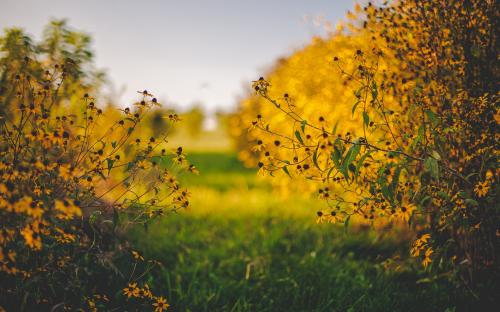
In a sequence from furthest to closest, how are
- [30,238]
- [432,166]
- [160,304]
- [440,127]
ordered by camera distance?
[160,304], [440,127], [432,166], [30,238]

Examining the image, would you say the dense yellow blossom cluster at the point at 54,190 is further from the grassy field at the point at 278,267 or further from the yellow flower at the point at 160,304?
the grassy field at the point at 278,267

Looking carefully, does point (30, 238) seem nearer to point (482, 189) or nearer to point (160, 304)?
point (160, 304)

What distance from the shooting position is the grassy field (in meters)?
3.16

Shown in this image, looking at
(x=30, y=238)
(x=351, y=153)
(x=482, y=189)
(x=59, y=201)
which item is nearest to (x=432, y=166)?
(x=351, y=153)

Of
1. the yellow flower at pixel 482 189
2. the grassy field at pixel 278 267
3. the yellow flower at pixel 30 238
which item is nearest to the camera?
the yellow flower at pixel 30 238

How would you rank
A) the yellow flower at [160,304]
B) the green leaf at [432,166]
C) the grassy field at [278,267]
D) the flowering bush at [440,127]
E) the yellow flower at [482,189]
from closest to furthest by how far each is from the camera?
the green leaf at [432,166], the yellow flower at [482,189], the flowering bush at [440,127], the yellow flower at [160,304], the grassy field at [278,267]

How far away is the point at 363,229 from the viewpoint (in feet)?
17.2

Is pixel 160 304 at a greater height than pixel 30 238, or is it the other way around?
pixel 30 238

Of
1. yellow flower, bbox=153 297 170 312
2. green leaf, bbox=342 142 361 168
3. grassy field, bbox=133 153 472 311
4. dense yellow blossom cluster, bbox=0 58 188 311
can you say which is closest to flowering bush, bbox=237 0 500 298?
green leaf, bbox=342 142 361 168

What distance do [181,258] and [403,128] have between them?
2.73 metres

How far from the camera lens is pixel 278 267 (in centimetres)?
400

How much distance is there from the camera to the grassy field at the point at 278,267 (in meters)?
3.16

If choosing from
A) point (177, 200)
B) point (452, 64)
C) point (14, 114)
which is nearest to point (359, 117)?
point (452, 64)

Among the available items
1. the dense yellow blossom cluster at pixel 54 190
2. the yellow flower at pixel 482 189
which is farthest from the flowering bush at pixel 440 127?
the dense yellow blossom cluster at pixel 54 190
